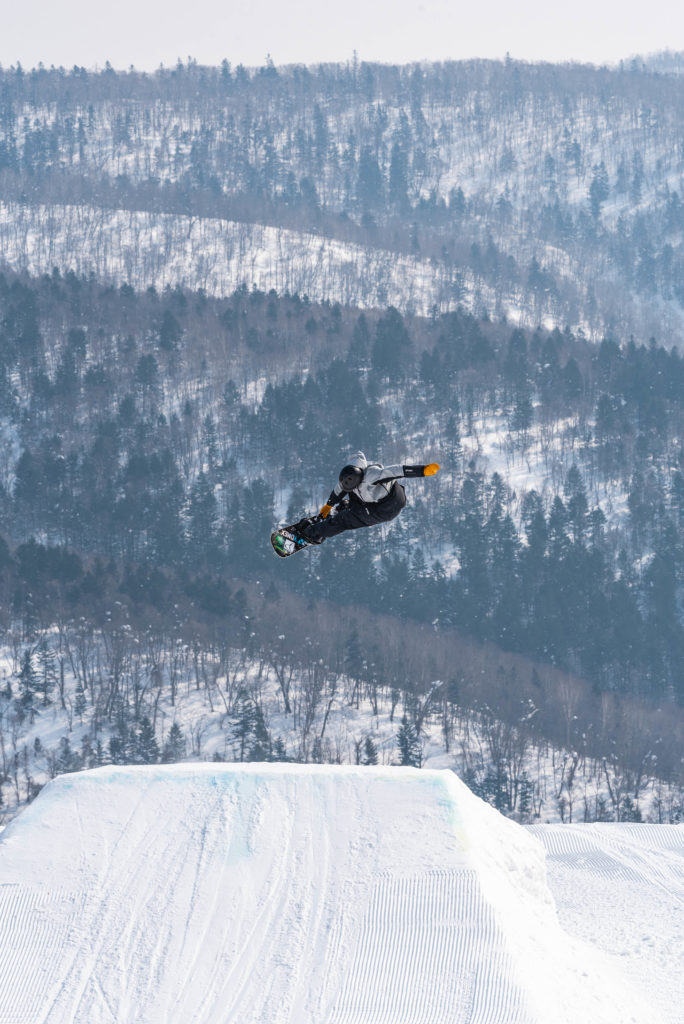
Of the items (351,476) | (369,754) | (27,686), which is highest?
(351,476)

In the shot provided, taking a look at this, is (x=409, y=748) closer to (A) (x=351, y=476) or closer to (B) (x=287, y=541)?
(B) (x=287, y=541)

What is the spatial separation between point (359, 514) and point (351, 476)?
117cm

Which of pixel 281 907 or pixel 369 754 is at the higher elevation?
pixel 281 907

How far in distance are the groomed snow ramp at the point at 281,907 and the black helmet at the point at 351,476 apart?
32.4 m

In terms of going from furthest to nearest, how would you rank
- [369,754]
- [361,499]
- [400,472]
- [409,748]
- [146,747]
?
[409,748] → [146,747] → [369,754] → [361,499] → [400,472]

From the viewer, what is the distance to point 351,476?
21109 millimetres

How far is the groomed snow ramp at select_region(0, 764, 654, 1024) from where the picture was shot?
49812mm

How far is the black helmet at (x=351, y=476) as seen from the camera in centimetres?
2105

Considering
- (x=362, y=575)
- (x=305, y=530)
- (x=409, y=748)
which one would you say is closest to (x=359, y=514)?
(x=305, y=530)

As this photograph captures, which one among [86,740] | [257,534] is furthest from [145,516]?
[86,740]

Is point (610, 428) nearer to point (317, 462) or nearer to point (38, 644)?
point (317, 462)

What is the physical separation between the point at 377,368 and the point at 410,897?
148 metres

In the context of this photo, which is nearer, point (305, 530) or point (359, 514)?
point (359, 514)

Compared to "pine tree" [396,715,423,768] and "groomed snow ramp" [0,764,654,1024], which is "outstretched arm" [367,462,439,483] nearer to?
"groomed snow ramp" [0,764,654,1024]
